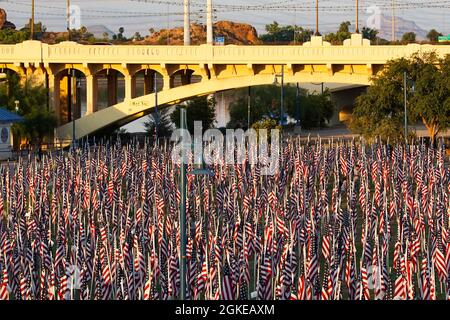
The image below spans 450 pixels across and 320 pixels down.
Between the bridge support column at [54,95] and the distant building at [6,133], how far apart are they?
28.1ft

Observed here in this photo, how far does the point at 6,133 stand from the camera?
78.1m

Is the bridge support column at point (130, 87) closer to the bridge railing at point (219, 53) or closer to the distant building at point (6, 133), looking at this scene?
the bridge railing at point (219, 53)

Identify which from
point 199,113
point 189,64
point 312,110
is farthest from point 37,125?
point 312,110

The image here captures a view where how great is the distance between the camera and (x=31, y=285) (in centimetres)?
3334

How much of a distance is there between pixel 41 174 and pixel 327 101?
56.1 meters

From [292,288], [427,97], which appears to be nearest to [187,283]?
[292,288]

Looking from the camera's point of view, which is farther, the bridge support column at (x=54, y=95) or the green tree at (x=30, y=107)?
the bridge support column at (x=54, y=95)

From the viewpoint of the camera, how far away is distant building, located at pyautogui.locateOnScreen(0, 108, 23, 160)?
3056 inches

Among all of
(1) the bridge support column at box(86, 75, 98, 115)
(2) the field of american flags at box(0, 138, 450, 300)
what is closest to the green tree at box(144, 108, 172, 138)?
(1) the bridge support column at box(86, 75, 98, 115)

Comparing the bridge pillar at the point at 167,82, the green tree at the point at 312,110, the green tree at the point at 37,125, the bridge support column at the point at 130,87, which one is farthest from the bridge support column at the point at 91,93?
the green tree at the point at 312,110

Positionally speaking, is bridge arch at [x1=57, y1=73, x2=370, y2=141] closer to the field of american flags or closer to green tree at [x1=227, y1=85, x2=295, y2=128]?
the field of american flags

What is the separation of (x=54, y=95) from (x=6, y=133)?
422 inches

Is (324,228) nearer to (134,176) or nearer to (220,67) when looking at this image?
(134,176)

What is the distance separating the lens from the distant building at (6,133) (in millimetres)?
77625
